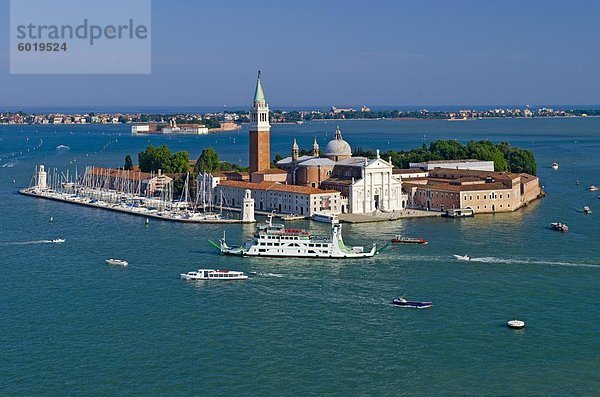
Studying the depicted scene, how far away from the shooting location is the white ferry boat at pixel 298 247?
703 inches

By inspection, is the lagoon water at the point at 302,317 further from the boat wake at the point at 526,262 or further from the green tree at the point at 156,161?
the green tree at the point at 156,161

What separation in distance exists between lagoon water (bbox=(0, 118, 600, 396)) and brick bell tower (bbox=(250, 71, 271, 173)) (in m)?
6.76

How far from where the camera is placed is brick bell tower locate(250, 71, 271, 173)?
28.2 m

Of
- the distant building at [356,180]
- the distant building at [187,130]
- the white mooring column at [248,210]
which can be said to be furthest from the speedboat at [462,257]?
the distant building at [187,130]

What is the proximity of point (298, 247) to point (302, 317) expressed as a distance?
466 centimetres

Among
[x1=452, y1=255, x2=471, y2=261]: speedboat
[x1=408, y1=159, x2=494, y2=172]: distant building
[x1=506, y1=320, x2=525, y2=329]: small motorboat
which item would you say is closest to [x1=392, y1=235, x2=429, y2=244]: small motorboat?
[x1=452, y1=255, x2=471, y2=261]: speedboat

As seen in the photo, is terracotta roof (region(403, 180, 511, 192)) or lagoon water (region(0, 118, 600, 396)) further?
terracotta roof (region(403, 180, 511, 192))

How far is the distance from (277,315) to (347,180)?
40.5 ft

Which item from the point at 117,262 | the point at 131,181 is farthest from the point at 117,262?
the point at 131,181

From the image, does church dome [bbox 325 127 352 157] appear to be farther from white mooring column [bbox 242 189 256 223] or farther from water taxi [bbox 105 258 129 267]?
water taxi [bbox 105 258 129 267]

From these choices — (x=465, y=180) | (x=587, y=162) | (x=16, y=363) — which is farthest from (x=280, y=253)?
(x=587, y=162)

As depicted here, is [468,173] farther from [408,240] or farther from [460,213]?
[408,240]

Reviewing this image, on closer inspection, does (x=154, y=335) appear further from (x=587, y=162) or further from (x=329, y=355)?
(x=587, y=162)

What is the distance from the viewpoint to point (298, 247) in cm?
1795
